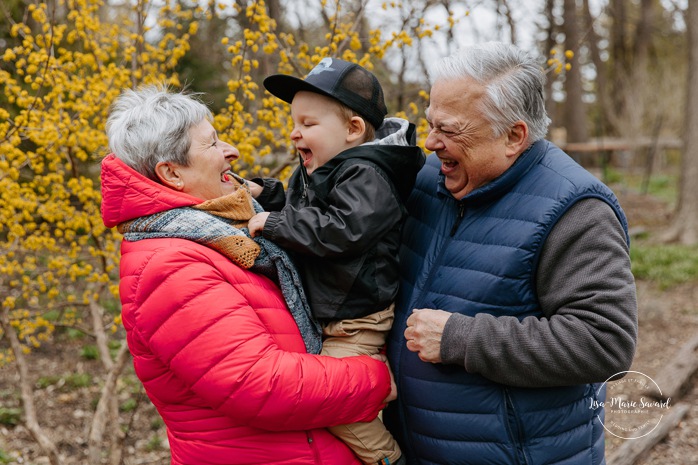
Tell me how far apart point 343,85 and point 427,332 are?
84 centimetres

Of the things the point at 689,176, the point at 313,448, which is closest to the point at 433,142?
the point at 313,448

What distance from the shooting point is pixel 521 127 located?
190cm

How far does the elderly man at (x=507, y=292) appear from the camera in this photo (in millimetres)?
1714

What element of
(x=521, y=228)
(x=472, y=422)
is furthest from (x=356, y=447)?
(x=521, y=228)

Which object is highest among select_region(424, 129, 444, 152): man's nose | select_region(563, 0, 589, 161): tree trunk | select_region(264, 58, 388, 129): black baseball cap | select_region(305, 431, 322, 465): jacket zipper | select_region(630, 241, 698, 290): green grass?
select_region(264, 58, 388, 129): black baseball cap

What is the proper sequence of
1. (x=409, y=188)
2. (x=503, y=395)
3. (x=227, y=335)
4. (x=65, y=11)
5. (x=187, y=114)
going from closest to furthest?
(x=227, y=335) → (x=503, y=395) → (x=187, y=114) → (x=409, y=188) → (x=65, y=11)

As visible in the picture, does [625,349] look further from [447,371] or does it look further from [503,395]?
[447,371]

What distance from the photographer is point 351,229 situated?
191 cm

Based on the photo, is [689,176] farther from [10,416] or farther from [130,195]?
[130,195]

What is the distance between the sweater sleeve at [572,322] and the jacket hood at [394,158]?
0.55 meters

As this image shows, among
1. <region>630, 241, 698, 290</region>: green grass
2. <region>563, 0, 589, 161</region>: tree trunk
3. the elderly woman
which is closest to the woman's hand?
A: the elderly woman

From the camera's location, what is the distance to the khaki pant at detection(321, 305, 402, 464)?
6.52 ft

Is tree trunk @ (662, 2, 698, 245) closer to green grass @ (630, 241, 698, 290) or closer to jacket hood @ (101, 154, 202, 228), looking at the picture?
green grass @ (630, 241, 698, 290)

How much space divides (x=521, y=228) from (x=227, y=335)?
856 millimetres
